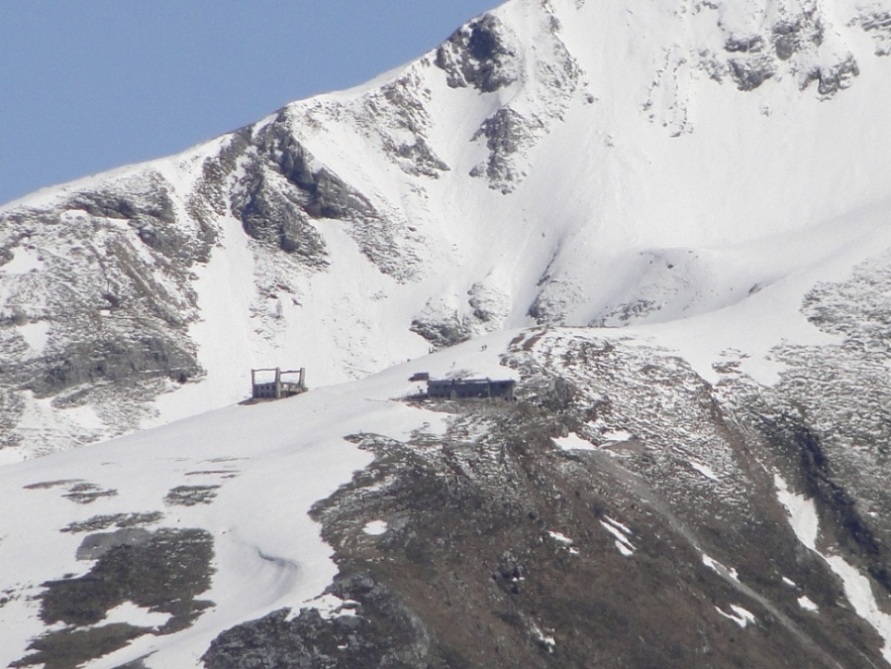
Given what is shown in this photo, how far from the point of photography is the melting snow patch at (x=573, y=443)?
4830 inches

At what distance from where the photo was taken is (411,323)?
180m

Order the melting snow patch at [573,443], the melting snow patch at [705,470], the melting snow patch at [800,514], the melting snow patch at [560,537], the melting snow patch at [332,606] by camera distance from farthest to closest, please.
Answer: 1. the melting snow patch at [705,470]
2. the melting snow patch at [800,514]
3. the melting snow patch at [573,443]
4. the melting snow patch at [560,537]
5. the melting snow patch at [332,606]

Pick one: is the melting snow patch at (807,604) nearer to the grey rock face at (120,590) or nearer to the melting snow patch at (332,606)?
the melting snow patch at (332,606)

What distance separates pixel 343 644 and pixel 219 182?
107 metres

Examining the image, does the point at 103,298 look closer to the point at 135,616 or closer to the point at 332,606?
the point at 135,616

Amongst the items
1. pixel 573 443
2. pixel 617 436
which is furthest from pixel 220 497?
pixel 617 436

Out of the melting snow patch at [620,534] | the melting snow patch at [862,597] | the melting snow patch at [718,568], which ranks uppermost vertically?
the melting snow patch at [620,534]

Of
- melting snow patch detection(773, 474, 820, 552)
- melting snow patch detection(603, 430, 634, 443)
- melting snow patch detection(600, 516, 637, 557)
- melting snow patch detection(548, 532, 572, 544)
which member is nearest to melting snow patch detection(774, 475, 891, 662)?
melting snow patch detection(773, 474, 820, 552)

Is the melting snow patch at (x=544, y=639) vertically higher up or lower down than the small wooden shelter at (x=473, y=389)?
lower down

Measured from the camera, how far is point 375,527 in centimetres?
10600

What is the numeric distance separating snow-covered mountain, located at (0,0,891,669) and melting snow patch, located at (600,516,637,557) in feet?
0.88

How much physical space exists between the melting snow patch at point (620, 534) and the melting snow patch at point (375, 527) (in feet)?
41.8

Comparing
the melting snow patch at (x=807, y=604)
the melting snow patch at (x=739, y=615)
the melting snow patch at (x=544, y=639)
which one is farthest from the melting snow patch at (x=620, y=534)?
the melting snow patch at (x=544, y=639)

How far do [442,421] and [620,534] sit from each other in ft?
46.8
